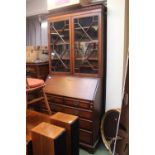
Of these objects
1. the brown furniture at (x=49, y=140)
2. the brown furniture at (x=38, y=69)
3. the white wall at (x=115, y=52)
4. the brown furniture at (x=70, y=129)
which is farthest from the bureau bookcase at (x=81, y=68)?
the brown furniture at (x=49, y=140)

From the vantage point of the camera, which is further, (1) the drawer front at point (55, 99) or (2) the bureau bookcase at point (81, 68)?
(1) the drawer front at point (55, 99)

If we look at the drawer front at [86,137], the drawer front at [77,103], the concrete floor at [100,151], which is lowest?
the concrete floor at [100,151]

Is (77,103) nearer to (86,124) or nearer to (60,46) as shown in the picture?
(86,124)

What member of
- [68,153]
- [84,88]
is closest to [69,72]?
[84,88]

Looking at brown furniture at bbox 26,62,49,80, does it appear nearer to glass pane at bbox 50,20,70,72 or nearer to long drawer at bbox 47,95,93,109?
glass pane at bbox 50,20,70,72

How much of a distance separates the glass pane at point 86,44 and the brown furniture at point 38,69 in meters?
0.75

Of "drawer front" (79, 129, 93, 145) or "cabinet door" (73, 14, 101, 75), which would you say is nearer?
"drawer front" (79, 129, 93, 145)

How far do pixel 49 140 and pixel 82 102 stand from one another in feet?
2.94

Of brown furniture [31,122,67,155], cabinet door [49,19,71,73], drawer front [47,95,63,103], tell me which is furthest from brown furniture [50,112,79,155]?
cabinet door [49,19,71,73]

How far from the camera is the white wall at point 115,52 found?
2.24 metres

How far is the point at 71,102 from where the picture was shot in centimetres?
229

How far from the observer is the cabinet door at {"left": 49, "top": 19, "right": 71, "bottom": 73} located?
103 inches

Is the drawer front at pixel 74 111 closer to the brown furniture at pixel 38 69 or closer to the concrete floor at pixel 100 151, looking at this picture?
the concrete floor at pixel 100 151

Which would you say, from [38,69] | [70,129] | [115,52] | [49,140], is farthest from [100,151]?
[38,69]
